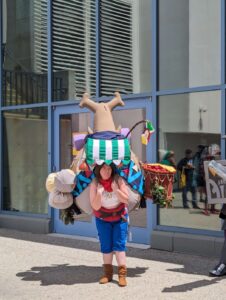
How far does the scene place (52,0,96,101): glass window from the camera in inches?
352

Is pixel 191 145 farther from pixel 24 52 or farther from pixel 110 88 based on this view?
pixel 24 52

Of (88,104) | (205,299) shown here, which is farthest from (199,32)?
(205,299)

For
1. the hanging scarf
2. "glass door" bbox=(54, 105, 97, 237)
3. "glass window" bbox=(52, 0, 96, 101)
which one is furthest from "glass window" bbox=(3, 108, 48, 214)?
the hanging scarf

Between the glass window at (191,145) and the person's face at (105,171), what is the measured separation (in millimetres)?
1709

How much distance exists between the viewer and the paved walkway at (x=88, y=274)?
5.53m

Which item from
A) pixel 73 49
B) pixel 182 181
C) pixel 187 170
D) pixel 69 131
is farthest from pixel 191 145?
pixel 73 49

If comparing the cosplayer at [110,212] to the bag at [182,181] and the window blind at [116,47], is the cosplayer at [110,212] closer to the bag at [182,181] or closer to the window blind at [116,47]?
the bag at [182,181]

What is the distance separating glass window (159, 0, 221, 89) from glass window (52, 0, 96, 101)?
1.43 metres

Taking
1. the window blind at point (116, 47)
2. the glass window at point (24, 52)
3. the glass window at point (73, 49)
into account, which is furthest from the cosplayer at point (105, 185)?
the glass window at point (24, 52)

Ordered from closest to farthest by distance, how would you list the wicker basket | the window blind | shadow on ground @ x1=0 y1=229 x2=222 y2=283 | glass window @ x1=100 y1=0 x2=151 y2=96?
the wicker basket
shadow on ground @ x1=0 y1=229 x2=222 y2=283
glass window @ x1=100 y1=0 x2=151 y2=96
the window blind

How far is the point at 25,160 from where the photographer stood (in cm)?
1009

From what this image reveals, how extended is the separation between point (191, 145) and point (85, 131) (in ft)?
7.05

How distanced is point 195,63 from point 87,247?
3.20 metres

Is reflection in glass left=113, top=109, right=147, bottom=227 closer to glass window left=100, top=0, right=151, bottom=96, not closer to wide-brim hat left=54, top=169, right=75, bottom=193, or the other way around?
glass window left=100, top=0, right=151, bottom=96
